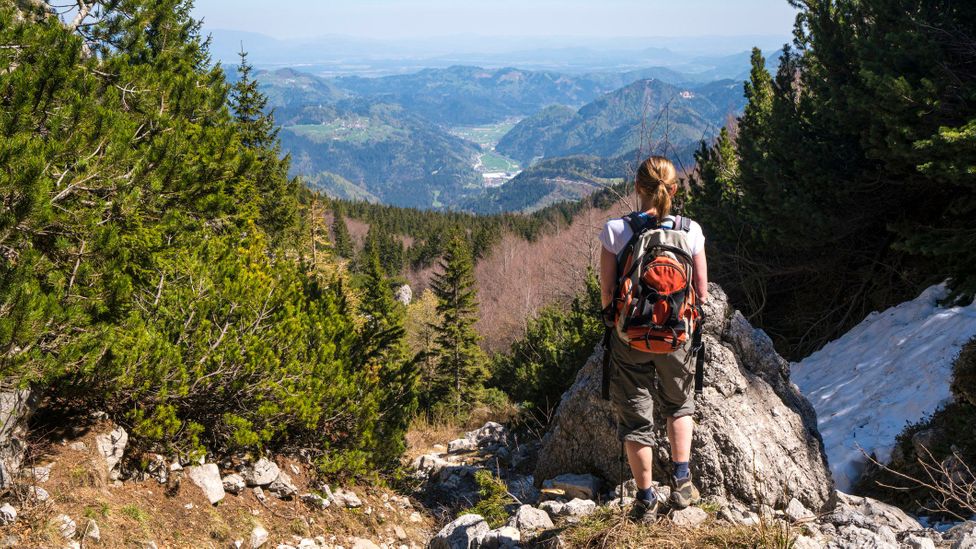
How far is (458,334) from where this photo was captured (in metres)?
24.5

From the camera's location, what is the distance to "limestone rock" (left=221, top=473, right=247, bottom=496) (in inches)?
228

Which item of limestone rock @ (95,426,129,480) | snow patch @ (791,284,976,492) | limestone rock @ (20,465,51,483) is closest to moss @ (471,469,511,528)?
limestone rock @ (95,426,129,480)

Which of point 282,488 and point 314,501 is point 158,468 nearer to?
point 282,488

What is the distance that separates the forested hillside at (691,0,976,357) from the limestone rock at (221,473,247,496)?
9061 millimetres

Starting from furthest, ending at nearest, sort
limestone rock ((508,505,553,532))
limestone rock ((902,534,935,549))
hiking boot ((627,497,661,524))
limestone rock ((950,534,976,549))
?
1. limestone rock ((508,505,553,532))
2. hiking boot ((627,497,661,524))
3. limestone rock ((902,534,935,549))
4. limestone rock ((950,534,976,549))

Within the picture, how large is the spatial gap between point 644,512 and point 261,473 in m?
4.24

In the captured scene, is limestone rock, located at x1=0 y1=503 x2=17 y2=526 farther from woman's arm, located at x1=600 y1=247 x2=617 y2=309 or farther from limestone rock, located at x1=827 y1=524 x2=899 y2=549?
limestone rock, located at x1=827 y1=524 x2=899 y2=549

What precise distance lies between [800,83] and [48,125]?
12894 millimetres

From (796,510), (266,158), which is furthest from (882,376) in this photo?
(266,158)

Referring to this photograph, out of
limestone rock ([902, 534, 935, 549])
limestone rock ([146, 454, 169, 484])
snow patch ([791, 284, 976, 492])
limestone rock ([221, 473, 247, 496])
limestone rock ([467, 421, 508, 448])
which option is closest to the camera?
limestone rock ([902, 534, 935, 549])

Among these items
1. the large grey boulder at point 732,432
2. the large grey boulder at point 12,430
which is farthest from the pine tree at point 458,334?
the large grey boulder at point 12,430

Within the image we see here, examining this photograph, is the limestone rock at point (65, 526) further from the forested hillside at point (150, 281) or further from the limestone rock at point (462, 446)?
the limestone rock at point (462, 446)

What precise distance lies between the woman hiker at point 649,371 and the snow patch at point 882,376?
404cm

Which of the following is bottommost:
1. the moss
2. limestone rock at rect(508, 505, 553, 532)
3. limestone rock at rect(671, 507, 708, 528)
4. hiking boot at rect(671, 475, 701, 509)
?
the moss
